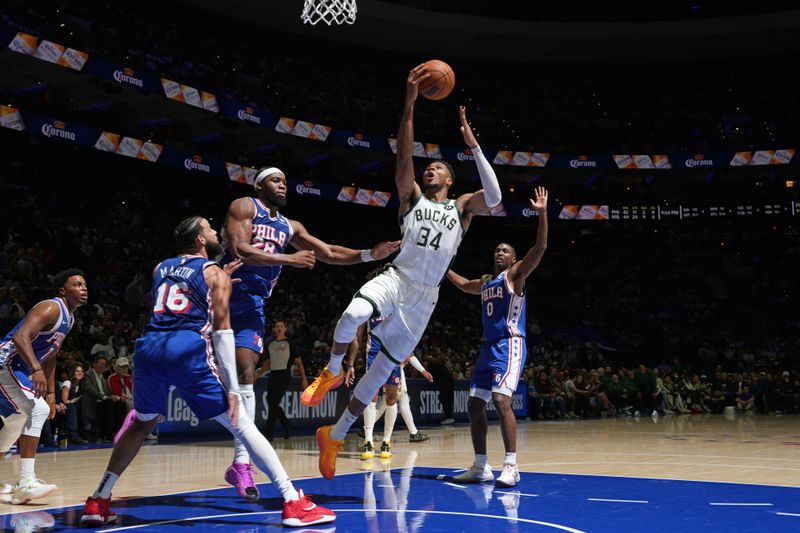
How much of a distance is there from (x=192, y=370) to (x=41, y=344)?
240cm

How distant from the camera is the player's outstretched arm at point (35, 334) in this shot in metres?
6.39

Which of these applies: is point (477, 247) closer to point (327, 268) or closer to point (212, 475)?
point (327, 268)

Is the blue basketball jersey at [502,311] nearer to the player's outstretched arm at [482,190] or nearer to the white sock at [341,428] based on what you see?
the player's outstretched arm at [482,190]

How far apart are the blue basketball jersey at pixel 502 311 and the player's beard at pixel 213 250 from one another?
10.2ft

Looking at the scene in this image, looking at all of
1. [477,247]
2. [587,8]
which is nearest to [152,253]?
[477,247]

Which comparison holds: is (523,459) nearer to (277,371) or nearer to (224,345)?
(277,371)

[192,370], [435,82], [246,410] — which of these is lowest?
[246,410]

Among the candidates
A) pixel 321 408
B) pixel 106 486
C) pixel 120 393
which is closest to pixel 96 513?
pixel 106 486

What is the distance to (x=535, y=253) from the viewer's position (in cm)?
780

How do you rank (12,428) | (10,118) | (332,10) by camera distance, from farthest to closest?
(10,118), (332,10), (12,428)

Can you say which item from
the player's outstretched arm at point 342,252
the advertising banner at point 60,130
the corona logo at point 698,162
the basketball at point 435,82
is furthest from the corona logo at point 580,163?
the basketball at point 435,82

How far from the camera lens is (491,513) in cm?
578

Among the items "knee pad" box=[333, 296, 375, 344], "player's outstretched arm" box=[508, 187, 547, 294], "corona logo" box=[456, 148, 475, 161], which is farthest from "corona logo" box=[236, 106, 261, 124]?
"knee pad" box=[333, 296, 375, 344]

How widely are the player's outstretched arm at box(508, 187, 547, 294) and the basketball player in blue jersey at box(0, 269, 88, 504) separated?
4045 millimetres
